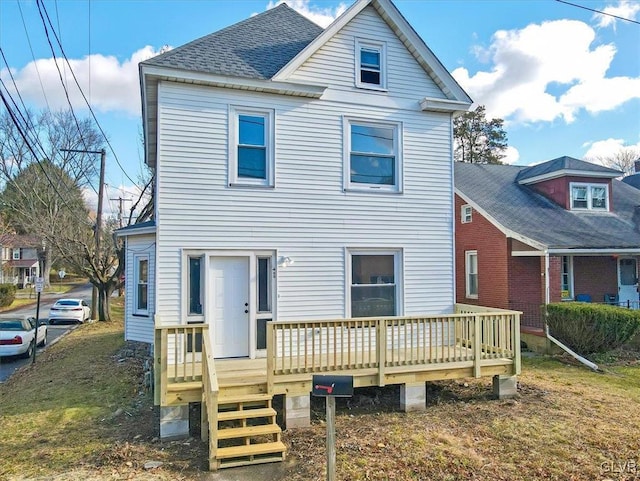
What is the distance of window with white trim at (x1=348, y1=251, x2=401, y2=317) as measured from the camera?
8.95 m

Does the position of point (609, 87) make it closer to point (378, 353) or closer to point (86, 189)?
point (378, 353)

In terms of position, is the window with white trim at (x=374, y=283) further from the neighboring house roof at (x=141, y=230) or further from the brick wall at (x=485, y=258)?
the brick wall at (x=485, y=258)

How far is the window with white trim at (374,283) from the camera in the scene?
8953 millimetres

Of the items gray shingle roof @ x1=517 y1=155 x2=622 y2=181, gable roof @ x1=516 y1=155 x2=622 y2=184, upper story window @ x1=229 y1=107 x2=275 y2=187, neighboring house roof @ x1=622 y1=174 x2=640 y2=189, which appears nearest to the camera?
upper story window @ x1=229 y1=107 x2=275 y2=187

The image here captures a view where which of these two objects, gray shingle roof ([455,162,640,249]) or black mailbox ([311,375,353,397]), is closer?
black mailbox ([311,375,353,397])

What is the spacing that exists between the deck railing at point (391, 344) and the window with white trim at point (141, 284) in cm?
350

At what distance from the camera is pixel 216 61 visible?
838 cm

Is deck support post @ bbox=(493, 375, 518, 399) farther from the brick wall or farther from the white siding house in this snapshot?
the brick wall

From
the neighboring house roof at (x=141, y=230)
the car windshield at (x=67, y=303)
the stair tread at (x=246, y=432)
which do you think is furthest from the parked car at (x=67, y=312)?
the stair tread at (x=246, y=432)

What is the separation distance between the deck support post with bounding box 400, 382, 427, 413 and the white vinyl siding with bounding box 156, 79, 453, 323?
202 centimetres

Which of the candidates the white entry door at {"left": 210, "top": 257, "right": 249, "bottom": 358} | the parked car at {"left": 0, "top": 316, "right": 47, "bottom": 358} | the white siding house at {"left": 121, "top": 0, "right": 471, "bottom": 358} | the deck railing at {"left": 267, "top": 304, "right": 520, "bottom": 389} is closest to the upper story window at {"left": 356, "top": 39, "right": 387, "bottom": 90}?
the white siding house at {"left": 121, "top": 0, "right": 471, "bottom": 358}

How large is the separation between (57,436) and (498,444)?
20.5ft

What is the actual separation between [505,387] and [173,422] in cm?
574

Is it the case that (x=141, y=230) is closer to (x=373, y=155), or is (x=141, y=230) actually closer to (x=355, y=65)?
(x=373, y=155)
